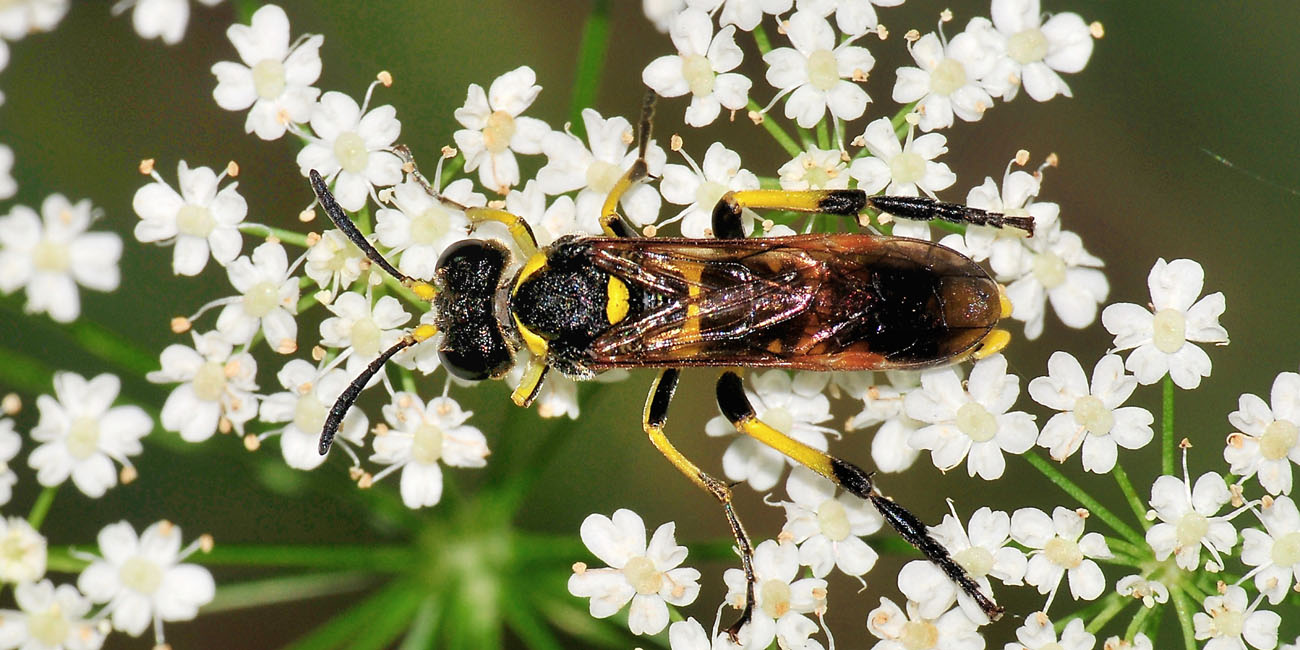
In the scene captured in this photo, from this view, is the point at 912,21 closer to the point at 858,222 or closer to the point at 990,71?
the point at 990,71

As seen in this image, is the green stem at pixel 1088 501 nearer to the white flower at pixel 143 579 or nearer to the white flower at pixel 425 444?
the white flower at pixel 425 444

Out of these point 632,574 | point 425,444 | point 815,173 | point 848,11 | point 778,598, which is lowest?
point 778,598

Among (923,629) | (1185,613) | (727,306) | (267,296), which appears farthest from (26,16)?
(1185,613)

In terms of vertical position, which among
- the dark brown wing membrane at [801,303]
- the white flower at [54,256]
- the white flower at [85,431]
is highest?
the white flower at [54,256]

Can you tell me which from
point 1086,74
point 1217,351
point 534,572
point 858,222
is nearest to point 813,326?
point 858,222

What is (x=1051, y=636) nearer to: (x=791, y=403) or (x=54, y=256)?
(x=791, y=403)

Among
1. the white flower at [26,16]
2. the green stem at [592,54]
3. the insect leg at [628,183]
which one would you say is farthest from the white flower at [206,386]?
the green stem at [592,54]

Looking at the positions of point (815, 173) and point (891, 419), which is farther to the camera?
point (891, 419)
